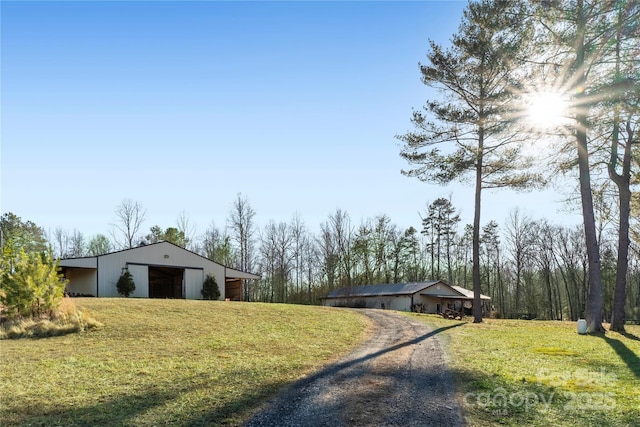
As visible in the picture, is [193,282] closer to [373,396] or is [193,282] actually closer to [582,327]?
[582,327]

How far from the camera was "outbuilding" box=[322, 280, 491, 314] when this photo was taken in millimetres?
34250

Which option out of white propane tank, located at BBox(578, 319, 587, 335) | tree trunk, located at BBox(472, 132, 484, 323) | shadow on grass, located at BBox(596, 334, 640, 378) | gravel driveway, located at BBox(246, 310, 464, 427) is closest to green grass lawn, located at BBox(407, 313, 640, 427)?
shadow on grass, located at BBox(596, 334, 640, 378)

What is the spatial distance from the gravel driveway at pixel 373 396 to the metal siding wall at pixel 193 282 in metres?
20.7

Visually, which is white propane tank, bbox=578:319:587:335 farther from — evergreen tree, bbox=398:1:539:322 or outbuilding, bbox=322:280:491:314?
outbuilding, bbox=322:280:491:314

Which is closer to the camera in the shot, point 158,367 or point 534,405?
point 534,405

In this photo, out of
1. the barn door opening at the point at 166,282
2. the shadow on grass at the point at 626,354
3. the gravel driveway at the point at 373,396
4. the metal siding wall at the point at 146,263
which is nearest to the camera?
the gravel driveway at the point at 373,396

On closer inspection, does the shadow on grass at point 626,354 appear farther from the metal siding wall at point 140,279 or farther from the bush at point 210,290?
the metal siding wall at point 140,279

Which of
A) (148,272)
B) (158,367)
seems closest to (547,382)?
(158,367)

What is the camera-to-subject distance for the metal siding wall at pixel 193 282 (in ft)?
91.3

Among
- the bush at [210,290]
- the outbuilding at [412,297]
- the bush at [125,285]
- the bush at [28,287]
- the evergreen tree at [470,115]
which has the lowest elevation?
the outbuilding at [412,297]

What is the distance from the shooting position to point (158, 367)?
784 centimetres

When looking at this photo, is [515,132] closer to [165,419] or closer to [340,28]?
[340,28]

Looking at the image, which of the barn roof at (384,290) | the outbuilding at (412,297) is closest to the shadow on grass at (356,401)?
the outbuilding at (412,297)

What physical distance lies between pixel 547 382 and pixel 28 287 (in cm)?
1322
